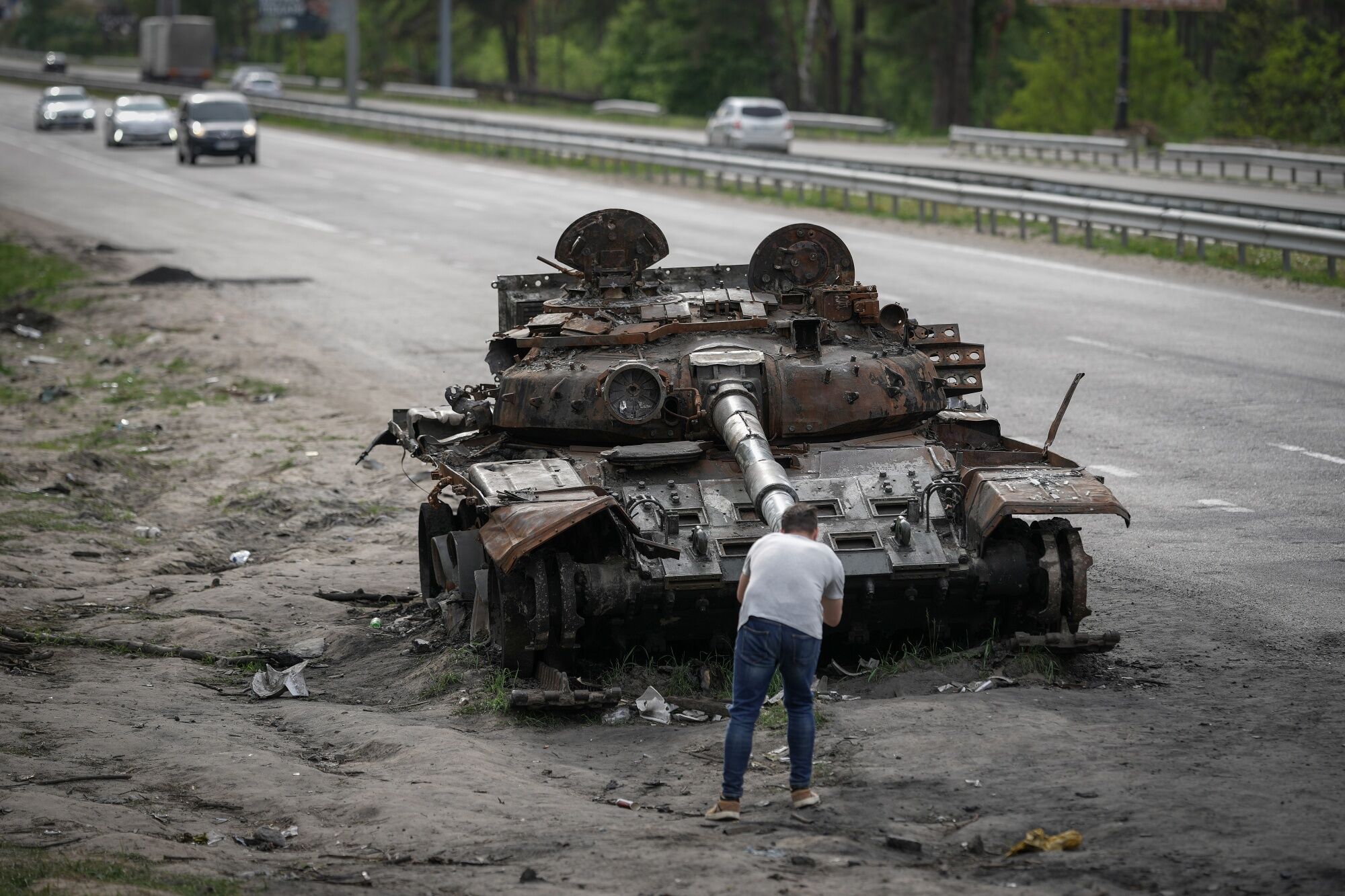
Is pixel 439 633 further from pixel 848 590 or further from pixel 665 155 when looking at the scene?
pixel 665 155

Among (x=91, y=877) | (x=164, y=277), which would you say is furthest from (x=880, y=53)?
(x=91, y=877)

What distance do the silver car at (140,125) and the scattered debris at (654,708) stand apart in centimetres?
4830

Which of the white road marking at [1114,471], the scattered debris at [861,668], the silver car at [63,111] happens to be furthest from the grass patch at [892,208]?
the scattered debris at [861,668]

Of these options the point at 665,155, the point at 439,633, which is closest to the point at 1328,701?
the point at 439,633

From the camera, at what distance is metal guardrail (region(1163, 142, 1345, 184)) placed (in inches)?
1473

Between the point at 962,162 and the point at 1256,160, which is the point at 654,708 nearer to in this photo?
the point at 1256,160

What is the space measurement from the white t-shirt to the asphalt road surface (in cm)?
250

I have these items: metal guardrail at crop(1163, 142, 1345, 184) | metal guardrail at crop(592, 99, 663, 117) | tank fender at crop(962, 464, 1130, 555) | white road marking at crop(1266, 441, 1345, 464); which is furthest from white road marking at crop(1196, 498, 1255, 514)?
metal guardrail at crop(592, 99, 663, 117)

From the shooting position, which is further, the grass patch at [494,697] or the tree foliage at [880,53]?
the tree foliage at [880,53]

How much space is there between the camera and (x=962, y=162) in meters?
46.9

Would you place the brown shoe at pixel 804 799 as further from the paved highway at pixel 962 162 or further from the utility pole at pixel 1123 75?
the utility pole at pixel 1123 75

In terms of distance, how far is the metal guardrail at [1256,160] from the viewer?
37406 mm

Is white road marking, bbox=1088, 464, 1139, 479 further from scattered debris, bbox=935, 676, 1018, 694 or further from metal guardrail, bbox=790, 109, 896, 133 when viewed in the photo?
metal guardrail, bbox=790, 109, 896, 133

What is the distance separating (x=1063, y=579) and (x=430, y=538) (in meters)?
4.65
